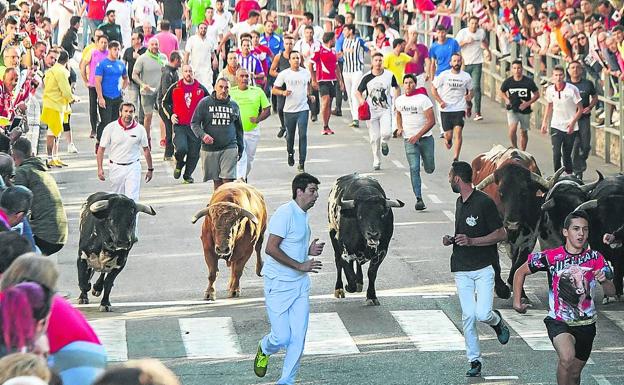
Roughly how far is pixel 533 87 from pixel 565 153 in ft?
5.22

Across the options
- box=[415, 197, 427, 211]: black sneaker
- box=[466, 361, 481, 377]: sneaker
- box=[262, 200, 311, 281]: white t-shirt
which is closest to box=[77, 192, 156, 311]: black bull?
box=[262, 200, 311, 281]: white t-shirt

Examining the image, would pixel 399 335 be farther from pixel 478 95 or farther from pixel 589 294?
pixel 478 95

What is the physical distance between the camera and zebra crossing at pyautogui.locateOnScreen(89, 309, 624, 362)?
15.0 metres

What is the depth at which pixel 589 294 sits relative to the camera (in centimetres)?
1230

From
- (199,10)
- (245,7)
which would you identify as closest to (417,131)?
(199,10)

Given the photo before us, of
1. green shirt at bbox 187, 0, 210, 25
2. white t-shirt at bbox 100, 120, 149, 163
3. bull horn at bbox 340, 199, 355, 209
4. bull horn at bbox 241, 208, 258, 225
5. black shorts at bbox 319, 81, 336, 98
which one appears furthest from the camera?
green shirt at bbox 187, 0, 210, 25

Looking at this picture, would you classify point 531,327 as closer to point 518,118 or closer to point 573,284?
point 573,284

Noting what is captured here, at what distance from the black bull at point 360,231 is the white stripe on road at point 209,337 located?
61.5 inches

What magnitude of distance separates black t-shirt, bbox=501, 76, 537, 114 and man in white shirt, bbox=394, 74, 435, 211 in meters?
3.63

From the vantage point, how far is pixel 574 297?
40.1 ft

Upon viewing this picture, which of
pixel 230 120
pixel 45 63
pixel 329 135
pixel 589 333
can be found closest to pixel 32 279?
pixel 589 333

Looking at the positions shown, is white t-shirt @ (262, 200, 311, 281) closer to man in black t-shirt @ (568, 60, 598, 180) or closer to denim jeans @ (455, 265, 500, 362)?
denim jeans @ (455, 265, 500, 362)

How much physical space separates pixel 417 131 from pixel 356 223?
5.90 meters

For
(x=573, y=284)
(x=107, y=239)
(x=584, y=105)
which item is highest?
(x=573, y=284)
